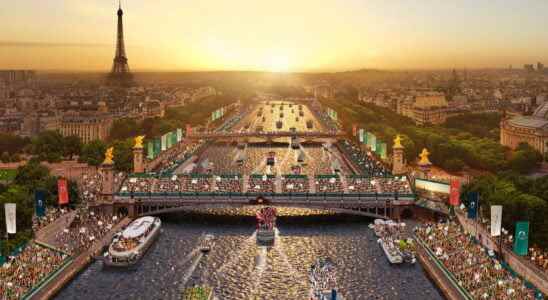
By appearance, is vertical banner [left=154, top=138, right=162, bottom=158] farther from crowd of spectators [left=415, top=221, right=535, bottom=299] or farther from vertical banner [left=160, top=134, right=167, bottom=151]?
crowd of spectators [left=415, top=221, right=535, bottom=299]

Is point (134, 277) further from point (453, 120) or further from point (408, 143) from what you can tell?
point (453, 120)

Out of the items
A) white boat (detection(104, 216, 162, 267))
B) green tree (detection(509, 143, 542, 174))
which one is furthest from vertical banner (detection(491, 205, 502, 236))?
green tree (detection(509, 143, 542, 174))

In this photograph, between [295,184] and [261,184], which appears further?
[261,184]

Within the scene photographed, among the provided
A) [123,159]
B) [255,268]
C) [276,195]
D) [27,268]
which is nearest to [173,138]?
[123,159]

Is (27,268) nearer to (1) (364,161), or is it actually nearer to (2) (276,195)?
(2) (276,195)

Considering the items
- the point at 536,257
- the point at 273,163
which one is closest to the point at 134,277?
the point at 536,257

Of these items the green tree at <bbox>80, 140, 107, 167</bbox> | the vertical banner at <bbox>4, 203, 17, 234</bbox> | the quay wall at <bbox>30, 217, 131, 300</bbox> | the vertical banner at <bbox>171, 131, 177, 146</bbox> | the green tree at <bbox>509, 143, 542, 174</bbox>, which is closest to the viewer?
the quay wall at <bbox>30, 217, 131, 300</bbox>

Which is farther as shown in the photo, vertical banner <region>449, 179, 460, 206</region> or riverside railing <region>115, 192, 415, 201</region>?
riverside railing <region>115, 192, 415, 201</region>
